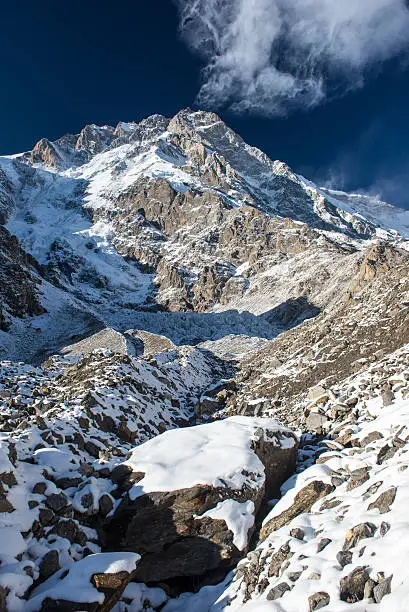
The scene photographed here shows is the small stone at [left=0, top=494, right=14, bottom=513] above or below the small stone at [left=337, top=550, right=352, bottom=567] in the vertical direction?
below

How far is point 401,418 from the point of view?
827 cm

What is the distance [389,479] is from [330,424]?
4449mm

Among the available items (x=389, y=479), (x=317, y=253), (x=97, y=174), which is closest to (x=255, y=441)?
(x=389, y=479)

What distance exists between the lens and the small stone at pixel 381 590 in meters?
4.08

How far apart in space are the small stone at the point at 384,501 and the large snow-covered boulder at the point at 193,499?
2.45 meters

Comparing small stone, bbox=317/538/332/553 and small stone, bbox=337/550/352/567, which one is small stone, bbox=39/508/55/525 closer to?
small stone, bbox=317/538/332/553

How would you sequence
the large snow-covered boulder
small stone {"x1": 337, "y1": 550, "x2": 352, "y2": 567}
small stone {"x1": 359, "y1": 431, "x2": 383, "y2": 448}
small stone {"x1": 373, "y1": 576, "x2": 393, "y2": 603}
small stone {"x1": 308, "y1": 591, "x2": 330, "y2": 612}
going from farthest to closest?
1. small stone {"x1": 359, "y1": 431, "x2": 383, "y2": 448}
2. the large snow-covered boulder
3. small stone {"x1": 337, "y1": 550, "x2": 352, "y2": 567}
4. small stone {"x1": 308, "y1": 591, "x2": 330, "y2": 612}
5. small stone {"x1": 373, "y1": 576, "x2": 393, "y2": 603}

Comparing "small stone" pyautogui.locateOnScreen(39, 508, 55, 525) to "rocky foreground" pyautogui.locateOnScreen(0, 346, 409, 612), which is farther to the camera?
"small stone" pyautogui.locateOnScreen(39, 508, 55, 525)

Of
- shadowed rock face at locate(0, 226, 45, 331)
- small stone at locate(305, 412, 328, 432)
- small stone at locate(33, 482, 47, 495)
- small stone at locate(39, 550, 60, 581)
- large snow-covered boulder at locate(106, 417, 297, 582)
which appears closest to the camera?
small stone at locate(39, 550, 60, 581)

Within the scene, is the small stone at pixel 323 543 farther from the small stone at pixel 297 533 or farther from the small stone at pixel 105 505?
the small stone at pixel 105 505

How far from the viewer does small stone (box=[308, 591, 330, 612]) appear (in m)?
4.46

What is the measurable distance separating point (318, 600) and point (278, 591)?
697mm

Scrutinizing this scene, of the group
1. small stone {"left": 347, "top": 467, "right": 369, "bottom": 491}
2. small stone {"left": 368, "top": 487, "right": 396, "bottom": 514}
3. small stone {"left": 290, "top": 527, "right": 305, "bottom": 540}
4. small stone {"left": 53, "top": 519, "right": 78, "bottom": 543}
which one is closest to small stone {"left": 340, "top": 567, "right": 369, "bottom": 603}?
small stone {"left": 368, "top": 487, "right": 396, "bottom": 514}

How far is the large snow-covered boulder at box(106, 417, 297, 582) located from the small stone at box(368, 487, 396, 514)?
2452 millimetres
